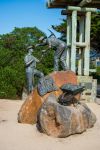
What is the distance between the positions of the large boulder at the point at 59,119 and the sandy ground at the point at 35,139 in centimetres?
17

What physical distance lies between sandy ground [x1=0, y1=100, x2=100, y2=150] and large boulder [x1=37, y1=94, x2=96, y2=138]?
0.57ft

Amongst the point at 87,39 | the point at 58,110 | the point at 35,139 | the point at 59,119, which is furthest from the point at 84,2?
the point at 35,139

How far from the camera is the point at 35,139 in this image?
34.9 ft

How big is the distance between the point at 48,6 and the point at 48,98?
833 cm

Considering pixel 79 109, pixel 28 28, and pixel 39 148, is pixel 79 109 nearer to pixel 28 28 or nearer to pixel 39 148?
pixel 39 148

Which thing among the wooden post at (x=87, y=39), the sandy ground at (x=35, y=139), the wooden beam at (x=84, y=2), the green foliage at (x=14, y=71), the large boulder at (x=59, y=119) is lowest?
the sandy ground at (x=35, y=139)

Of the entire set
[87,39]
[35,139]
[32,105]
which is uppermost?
[87,39]

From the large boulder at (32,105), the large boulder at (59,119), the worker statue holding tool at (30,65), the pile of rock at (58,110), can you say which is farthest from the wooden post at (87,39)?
the large boulder at (59,119)

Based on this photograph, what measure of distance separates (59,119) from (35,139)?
0.84 metres

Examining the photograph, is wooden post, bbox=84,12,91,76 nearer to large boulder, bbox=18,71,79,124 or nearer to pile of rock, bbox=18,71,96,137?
pile of rock, bbox=18,71,96,137

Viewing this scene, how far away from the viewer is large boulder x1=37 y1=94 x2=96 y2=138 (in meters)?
10.7

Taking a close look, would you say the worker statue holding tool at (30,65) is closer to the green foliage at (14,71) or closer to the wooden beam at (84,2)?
the green foliage at (14,71)

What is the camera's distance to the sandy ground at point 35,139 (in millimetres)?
10048

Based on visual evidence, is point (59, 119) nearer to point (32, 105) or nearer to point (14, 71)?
point (32, 105)
